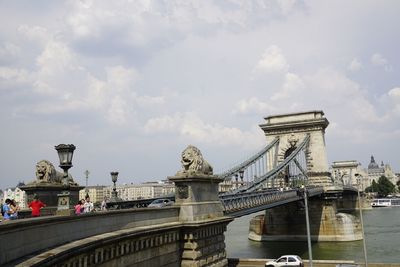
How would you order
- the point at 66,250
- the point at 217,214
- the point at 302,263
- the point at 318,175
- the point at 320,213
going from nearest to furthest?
the point at 66,250 < the point at 217,214 < the point at 302,263 < the point at 320,213 < the point at 318,175

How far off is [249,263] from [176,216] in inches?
374

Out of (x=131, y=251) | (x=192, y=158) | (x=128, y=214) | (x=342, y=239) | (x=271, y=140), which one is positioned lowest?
(x=342, y=239)

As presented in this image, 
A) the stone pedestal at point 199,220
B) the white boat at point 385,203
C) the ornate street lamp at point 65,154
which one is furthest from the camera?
the white boat at point 385,203

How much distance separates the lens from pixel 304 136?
5725 cm

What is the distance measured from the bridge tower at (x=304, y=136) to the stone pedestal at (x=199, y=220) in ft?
122

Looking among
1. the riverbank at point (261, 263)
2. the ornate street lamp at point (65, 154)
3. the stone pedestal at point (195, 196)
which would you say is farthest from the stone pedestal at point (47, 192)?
the riverbank at point (261, 263)

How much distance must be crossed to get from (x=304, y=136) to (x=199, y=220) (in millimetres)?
40301

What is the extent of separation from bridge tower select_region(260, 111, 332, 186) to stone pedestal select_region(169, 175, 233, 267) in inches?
1468

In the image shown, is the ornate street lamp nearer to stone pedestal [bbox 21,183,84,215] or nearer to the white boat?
stone pedestal [bbox 21,183,84,215]

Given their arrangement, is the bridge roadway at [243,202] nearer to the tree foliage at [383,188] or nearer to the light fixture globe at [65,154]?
the light fixture globe at [65,154]

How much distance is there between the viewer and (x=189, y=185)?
62.2 ft

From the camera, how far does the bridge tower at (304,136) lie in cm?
5638

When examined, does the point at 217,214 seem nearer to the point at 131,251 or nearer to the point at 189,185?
the point at 189,185

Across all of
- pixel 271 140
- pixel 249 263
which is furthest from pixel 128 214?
pixel 271 140
